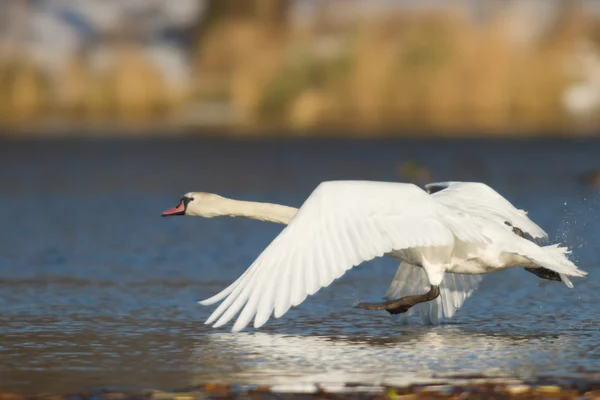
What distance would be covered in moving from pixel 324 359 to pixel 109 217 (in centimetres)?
1131

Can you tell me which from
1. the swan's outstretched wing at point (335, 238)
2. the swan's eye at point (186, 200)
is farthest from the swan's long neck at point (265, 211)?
the swan's outstretched wing at point (335, 238)

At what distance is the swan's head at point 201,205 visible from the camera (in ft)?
37.4

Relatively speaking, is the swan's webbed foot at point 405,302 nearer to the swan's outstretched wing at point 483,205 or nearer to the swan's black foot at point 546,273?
the swan's outstretched wing at point 483,205

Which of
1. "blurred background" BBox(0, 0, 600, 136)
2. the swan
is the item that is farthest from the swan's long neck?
"blurred background" BBox(0, 0, 600, 136)

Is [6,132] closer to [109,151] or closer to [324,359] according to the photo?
[109,151]

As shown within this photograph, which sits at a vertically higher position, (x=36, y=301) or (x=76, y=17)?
(x=76, y=17)

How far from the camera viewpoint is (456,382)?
27.9 ft

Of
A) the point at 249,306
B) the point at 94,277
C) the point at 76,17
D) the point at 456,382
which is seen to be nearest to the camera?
the point at 456,382

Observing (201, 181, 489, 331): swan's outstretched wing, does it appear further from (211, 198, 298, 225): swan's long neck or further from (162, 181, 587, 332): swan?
(211, 198, 298, 225): swan's long neck

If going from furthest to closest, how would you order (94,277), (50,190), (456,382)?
1. (50,190)
2. (94,277)
3. (456,382)

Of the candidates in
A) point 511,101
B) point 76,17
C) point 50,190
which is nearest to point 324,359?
point 50,190

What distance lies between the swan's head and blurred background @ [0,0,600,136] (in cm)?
2604

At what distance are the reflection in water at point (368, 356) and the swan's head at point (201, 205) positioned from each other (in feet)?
4.13

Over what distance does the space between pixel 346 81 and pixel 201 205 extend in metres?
28.4
